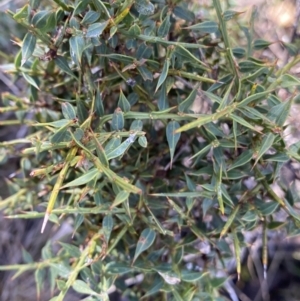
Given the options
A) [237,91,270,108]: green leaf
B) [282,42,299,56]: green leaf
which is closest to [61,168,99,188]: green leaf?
[237,91,270,108]: green leaf

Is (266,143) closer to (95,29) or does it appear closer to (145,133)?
(145,133)

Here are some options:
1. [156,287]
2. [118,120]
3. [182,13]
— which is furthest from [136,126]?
[156,287]

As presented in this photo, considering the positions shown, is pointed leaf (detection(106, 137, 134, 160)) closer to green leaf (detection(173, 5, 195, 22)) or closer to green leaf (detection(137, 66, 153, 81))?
green leaf (detection(137, 66, 153, 81))

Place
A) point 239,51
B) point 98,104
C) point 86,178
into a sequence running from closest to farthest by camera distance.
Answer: point 86,178, point 98,104, point 239,51

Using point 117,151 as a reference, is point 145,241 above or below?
below

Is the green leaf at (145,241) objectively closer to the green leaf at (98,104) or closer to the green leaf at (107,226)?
the green leaf at (107,226)

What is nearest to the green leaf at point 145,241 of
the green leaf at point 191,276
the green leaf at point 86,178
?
the green leaf at point 191,276

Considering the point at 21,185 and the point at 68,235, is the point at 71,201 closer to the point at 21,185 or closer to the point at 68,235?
the point at 21,185
